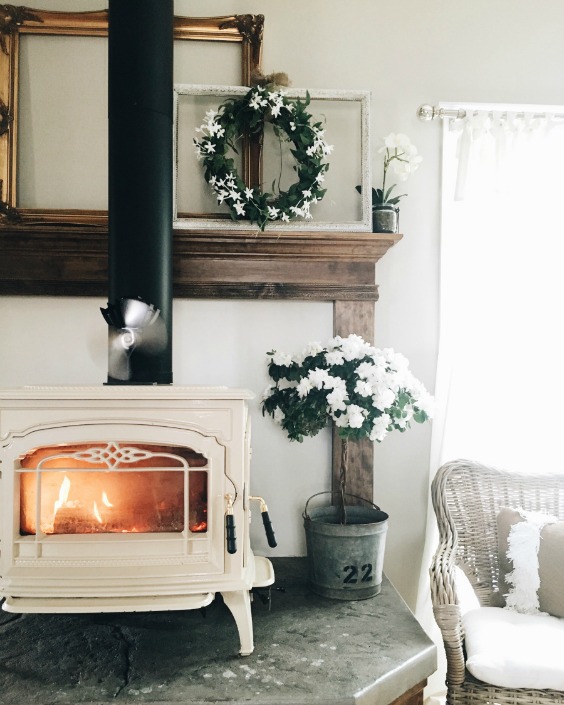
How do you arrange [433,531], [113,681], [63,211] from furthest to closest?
[433,531]
[63,211]
[113,681]

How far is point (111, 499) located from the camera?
66.1 inches

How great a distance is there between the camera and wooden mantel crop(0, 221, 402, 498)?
2.24 m

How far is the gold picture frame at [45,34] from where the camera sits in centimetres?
226

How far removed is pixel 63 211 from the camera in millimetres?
2266

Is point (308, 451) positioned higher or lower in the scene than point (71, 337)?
lower

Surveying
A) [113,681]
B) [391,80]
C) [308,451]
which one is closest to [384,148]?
[391,80]

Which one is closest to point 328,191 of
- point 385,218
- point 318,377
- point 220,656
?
point 385,218

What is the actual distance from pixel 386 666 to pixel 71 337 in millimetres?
1575

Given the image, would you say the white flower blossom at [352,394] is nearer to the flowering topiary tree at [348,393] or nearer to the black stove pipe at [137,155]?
the flowering topiary tree at [348,393]

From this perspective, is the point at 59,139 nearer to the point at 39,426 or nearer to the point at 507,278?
the point at 39,426

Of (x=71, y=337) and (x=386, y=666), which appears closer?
(x=386, y=666)

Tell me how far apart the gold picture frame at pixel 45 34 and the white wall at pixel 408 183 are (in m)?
0.08

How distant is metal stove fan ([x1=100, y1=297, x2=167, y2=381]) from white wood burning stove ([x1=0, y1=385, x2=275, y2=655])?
0.24 m

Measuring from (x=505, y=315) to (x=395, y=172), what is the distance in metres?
0.73
